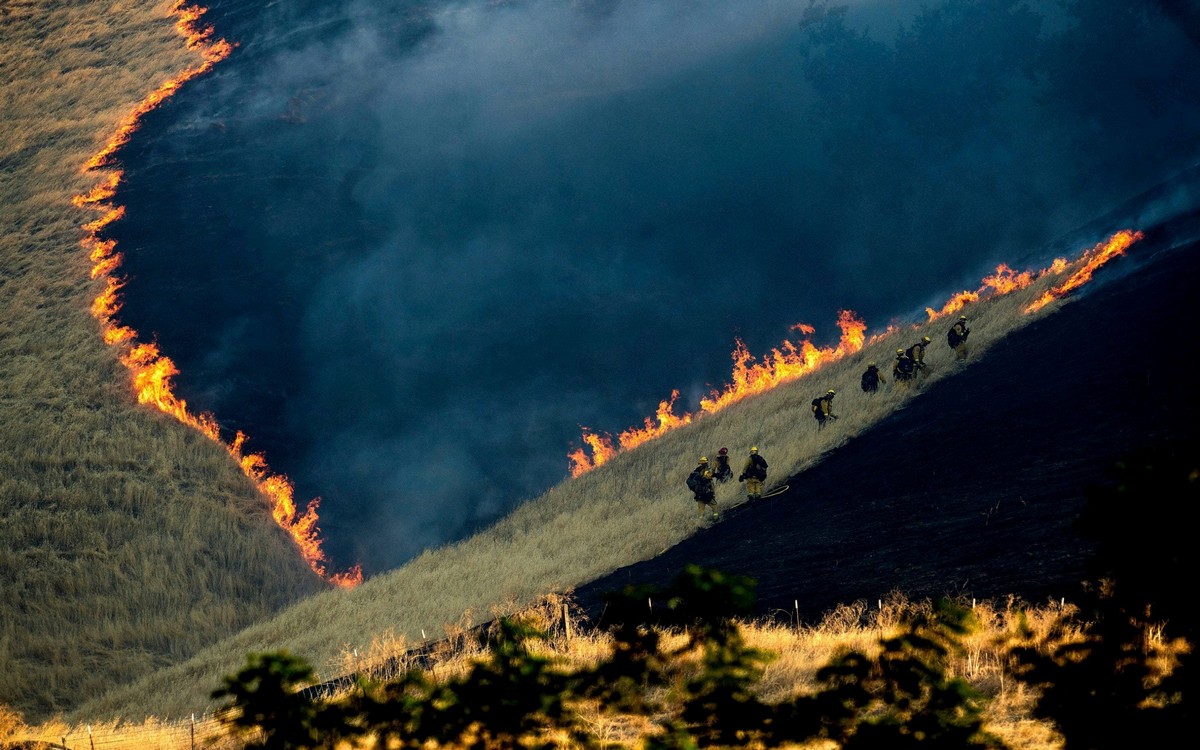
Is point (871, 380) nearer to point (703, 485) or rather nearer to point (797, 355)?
point (703, 485)

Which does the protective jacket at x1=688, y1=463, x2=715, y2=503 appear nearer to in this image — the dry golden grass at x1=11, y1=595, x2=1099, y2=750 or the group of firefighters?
the group of firefighters

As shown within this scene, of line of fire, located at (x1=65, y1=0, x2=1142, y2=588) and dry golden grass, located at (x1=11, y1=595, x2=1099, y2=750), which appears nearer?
dry golden grass, located at (x1=11, y1=595, x2=1099, y2=750)

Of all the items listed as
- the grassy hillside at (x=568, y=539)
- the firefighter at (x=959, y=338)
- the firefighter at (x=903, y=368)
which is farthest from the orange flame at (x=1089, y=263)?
the firefighter at (x=903, y=368)

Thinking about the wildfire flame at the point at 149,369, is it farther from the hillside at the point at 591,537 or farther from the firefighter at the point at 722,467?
the firefighter at the point at 722,467

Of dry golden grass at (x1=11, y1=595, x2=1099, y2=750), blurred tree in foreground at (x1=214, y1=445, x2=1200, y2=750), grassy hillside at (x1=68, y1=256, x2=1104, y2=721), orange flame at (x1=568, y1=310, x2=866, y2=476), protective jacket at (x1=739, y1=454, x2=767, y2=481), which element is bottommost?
orange flame at (x1=568, y1=310, x2=866, y2=476)

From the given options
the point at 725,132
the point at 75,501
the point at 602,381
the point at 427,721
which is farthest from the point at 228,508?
the point at 725,132

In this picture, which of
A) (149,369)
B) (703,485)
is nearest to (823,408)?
(703,485)

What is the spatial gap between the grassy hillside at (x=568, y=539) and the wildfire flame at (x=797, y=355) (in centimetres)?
136

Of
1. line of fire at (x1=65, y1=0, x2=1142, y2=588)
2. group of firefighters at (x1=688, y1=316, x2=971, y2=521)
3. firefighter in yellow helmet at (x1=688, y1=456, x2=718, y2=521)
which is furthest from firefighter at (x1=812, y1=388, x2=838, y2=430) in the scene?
line of fire at (x1=65, y1=0, x2=1142, y2=588)

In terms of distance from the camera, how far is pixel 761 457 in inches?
1085

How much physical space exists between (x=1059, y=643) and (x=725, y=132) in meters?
48.5

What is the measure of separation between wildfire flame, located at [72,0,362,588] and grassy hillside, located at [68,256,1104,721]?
195 inches

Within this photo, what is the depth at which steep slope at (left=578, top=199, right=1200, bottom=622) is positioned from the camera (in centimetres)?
1761

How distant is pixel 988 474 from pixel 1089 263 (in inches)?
674
